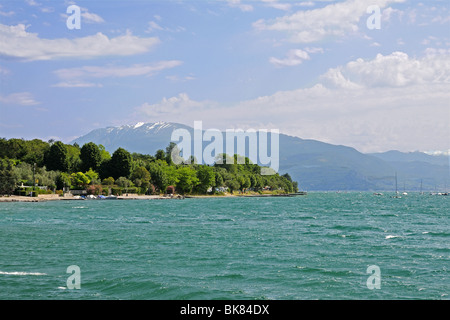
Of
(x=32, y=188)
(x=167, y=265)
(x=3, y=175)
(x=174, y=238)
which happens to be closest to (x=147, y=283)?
(x=167, y=265)

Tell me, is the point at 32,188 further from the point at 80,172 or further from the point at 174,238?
the point at 174,238

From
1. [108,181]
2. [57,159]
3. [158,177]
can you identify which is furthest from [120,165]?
[158,177]

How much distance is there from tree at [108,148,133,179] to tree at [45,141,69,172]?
14.3 m

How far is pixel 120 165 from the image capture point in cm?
16412

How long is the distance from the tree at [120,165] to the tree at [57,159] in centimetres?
1430

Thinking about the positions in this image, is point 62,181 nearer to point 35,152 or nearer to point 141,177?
point 35,152

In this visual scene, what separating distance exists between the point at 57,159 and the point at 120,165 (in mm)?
19484

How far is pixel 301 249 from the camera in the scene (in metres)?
37.2

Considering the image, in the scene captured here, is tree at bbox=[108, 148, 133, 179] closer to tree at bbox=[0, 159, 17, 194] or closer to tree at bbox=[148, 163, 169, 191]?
tree at bbox=[148, 163, 169, 191]

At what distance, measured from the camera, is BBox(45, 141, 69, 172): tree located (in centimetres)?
15807

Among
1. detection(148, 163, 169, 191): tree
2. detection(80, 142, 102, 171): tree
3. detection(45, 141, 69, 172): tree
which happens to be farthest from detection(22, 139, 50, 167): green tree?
detection(148, 163, 169, 191): tree

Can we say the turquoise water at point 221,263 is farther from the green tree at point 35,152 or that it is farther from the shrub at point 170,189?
the shrub at point 170,189

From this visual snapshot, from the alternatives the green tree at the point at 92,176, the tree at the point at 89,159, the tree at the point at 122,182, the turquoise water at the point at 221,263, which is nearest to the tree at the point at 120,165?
the tree at the point at 122,182
